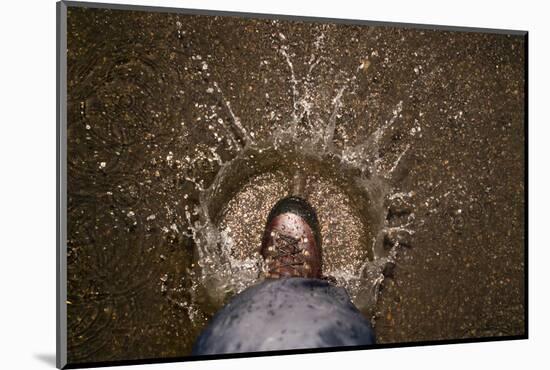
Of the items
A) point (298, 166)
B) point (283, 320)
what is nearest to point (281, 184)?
point (298, 166)

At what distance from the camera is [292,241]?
10.1ft

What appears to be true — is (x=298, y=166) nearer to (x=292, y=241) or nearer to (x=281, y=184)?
(x=281, y=184)

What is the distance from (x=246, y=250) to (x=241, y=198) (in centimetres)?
17

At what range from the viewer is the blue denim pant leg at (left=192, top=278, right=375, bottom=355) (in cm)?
298

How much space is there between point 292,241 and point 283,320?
0.87ft

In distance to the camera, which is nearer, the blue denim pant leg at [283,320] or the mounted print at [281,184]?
the mounted print at [281,184]

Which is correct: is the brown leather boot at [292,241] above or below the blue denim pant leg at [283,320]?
above

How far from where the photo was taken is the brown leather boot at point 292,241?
304 cm

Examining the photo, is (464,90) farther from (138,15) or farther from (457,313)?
(138,15)

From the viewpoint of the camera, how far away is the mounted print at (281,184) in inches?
111

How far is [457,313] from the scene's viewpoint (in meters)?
3.29

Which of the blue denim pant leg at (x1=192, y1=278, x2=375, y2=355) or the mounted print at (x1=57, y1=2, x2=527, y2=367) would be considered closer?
the mounted print at (x1=57, y1=2, x2=527, y2=367)

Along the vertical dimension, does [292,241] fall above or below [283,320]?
above

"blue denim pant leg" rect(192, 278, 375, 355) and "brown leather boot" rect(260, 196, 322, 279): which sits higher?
"brown leather boot" rect(260, 196, 322, 279)
